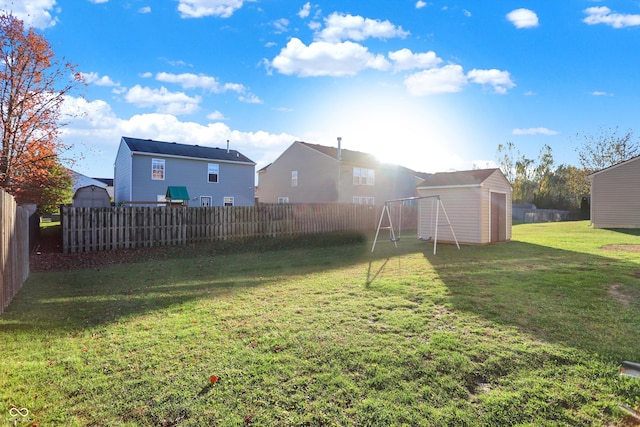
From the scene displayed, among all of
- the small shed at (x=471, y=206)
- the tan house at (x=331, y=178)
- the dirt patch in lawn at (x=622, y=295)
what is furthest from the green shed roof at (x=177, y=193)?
the dirt patch in lawn at (x=622, y=295)

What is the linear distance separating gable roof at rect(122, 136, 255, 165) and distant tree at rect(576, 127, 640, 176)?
40216 millimetres

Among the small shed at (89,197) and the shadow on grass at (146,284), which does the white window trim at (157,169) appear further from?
the shadow on grass at (146,284)

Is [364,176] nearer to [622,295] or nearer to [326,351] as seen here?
[622,295]

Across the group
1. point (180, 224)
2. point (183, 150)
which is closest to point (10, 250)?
point (180, 224)

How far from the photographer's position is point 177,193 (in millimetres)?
25406

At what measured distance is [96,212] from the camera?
12664 mm

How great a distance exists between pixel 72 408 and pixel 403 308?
14.7ft

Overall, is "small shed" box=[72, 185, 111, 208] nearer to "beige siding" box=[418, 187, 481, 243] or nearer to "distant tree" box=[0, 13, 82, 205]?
"distant tree" box=[0, 13, 82, 205]

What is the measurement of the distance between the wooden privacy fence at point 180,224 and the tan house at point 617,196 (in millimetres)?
16949

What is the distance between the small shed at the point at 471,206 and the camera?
1492 cm

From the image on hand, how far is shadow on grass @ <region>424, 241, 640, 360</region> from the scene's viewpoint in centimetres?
457

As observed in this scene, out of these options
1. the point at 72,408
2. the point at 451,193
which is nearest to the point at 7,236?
the point at 72,408

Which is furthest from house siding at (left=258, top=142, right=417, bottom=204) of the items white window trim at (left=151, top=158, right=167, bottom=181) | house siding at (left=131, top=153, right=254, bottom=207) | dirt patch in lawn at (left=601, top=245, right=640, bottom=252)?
dirt patch in lawn at (left=601, top=245, right=640, bottom=252)

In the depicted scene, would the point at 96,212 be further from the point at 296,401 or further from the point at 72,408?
the point at 296,401
